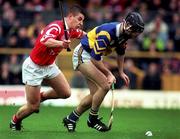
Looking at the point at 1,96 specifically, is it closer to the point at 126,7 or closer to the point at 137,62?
the point at 137,62

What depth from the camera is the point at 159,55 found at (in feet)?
68.6

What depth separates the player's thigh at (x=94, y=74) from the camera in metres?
11.7

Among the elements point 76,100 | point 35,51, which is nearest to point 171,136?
point 35,51

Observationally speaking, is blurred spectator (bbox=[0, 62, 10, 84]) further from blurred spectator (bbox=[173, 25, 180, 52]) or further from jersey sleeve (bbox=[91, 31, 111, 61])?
jersey sleeve (bbox=[91, 31, 111, 61])

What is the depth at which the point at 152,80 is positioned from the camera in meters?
20.5

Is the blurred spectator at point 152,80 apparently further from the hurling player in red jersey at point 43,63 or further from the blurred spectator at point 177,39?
the hurling player in red jersey at point 43,63

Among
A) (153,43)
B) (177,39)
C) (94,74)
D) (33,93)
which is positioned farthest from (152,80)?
(33,93)

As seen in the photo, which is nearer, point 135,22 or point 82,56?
point 135,22

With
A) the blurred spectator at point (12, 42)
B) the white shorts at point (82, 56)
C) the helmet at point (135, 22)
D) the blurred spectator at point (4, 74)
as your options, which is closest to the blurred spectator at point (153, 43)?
the blurred spectator at point (12, 42)

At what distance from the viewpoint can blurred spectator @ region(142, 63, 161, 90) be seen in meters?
20.5

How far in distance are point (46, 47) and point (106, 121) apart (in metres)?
3.87

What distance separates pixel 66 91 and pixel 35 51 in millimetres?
886

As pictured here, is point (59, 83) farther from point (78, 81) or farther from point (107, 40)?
point (78, 81)

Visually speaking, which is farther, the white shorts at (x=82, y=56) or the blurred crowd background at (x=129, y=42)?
the blurred crowd background at (x=129, y=42)
